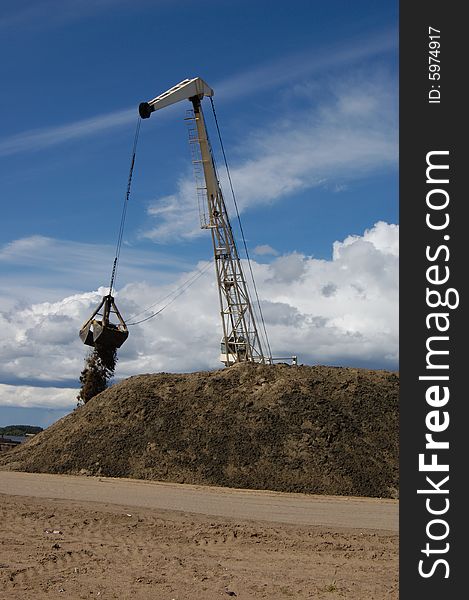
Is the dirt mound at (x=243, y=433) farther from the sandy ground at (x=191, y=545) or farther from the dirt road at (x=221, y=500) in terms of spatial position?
the sandy ground at (x=191, y=545)

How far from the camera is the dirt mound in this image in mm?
27828

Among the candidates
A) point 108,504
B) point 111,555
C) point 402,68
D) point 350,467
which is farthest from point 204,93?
point 402,68

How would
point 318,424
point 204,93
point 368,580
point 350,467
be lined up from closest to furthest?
point 368,580, point 350,467, point 318,424, point 204,93

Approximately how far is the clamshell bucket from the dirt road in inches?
283

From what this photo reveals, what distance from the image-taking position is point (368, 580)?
1300 cm

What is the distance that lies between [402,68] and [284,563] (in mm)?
10596

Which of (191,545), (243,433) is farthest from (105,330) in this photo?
(191,545)

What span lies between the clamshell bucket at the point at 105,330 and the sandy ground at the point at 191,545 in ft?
30.7

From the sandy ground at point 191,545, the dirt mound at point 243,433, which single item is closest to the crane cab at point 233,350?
the dirt mound at point 243,433

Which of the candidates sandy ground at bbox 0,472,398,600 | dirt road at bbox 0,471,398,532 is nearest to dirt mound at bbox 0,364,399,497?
dirt road at bbox 0,471,398,532

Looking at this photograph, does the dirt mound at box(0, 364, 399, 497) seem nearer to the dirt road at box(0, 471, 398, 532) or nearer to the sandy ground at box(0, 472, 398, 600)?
the dirt road at box(0, 471, 398, 532)

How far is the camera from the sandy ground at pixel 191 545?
478 inches

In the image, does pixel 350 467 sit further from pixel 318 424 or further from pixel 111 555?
pixel 111 555

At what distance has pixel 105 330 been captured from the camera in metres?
33.4
